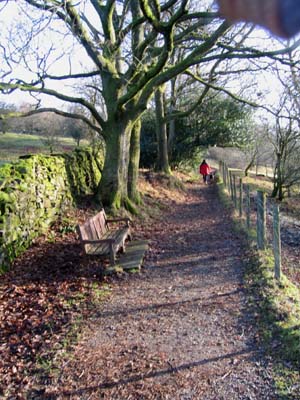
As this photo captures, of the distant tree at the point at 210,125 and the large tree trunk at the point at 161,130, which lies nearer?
the large tree trunk at the point at 161,130

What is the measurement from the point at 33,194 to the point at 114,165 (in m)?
3.31

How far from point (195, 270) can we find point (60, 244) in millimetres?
3222

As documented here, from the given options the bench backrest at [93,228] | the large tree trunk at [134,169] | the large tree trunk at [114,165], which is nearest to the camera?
the bench backrest at [93,228]

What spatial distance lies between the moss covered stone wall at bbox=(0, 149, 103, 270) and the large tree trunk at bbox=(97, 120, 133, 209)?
1.01 metres

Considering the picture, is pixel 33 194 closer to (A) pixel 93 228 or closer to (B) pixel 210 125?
(A) pixel 93 228

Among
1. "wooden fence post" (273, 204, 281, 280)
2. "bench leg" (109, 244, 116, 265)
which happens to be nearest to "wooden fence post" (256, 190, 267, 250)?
"wooden fence post" (273, 204, 281, 280)

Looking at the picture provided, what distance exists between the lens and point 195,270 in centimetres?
724

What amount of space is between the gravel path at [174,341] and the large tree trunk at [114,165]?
4143mm

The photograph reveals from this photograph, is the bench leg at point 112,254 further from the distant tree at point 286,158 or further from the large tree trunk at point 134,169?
the distant tree at point 286,158

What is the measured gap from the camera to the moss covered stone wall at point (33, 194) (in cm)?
750

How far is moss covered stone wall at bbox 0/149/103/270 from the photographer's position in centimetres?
750

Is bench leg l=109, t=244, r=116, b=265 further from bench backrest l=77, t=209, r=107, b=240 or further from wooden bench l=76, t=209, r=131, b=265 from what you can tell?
bench backrest l=77, t=209, r=107, b=240

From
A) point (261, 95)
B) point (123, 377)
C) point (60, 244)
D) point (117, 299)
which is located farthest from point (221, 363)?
point (261, 95)

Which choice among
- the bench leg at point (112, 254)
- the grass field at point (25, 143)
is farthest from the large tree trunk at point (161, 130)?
the bench leg at point (112, 254)
